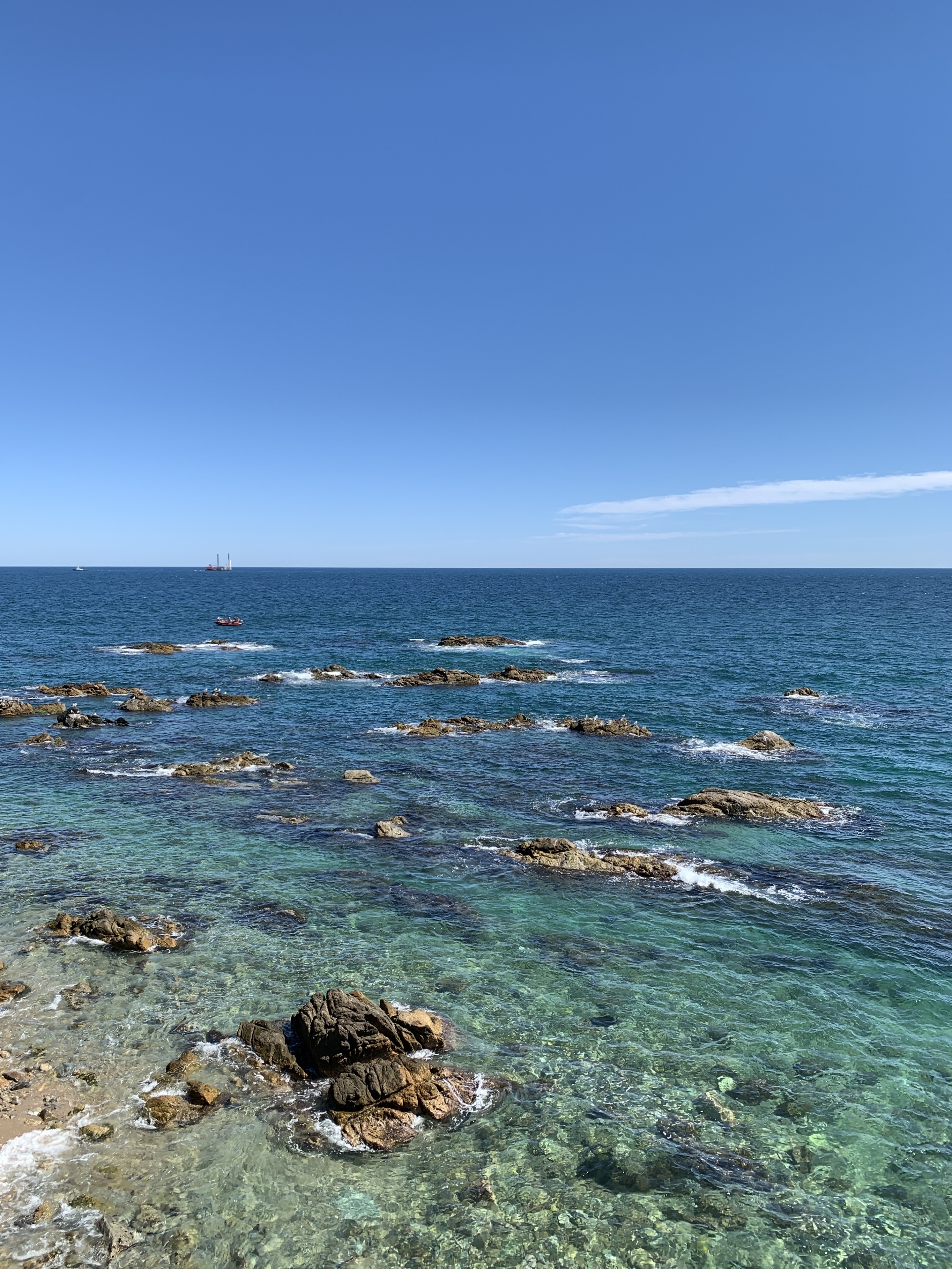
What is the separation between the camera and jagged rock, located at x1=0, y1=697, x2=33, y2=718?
5225 cm

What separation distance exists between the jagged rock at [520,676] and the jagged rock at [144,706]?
29.3 m

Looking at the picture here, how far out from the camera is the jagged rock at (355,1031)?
16.5 metres

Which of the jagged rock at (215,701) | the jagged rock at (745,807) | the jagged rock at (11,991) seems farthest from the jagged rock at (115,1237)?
the jagged rock at (215,701)

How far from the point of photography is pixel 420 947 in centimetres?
2230

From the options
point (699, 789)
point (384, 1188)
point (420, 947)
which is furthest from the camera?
point (699, 789)

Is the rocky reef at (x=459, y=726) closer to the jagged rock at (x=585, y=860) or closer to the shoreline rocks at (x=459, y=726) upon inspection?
the shoreline rocks at (x=459, y=726)

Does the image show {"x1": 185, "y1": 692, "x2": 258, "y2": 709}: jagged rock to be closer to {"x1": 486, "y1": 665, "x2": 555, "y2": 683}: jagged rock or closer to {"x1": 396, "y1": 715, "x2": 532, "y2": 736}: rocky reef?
{"x1": 396, "y1": 715, "x2": 532, "y2": 736}: rocky reef

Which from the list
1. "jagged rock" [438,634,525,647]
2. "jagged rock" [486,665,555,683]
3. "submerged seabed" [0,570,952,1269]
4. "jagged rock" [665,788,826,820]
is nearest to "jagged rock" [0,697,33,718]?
"submerged seabed" [0,570,952,1269]

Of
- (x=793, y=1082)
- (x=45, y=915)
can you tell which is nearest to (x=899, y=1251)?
(x=793, y=1082)

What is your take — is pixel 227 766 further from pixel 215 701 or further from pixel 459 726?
pixel 215 701

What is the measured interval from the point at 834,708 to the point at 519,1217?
53.1 m

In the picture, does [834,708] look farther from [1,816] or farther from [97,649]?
[97,649]

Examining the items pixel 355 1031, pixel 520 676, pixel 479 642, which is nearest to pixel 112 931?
pixel 355 1031

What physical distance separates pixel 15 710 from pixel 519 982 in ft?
155
